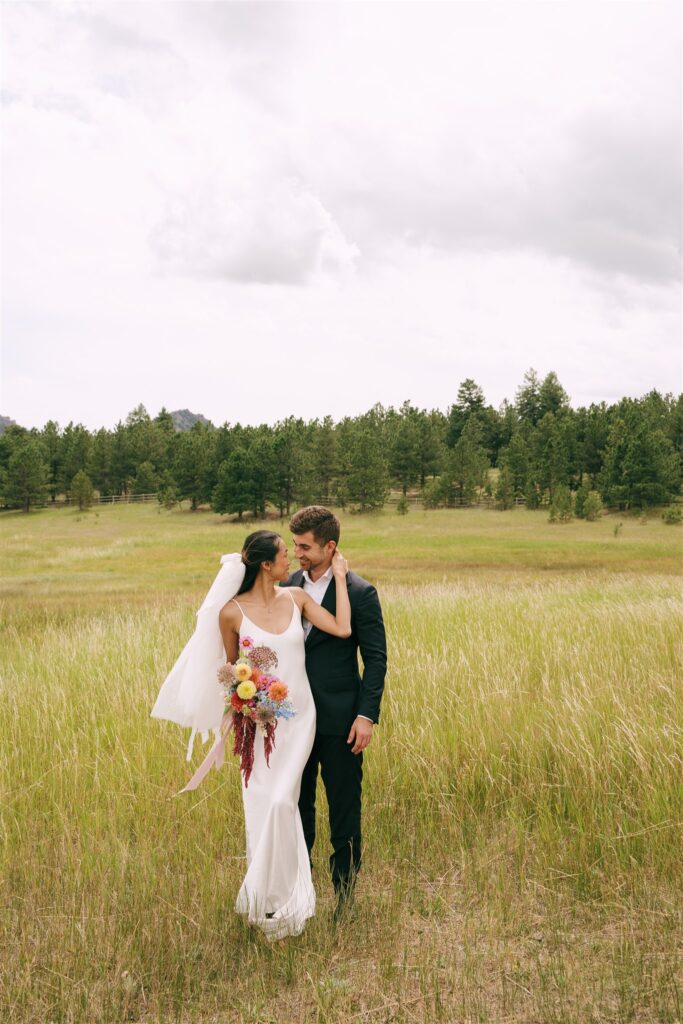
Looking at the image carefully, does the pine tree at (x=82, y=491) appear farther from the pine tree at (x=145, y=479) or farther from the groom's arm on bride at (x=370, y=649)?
the groom's arm on bride at (x=370, y=649)

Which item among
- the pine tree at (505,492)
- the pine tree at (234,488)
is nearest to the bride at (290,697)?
the pine tree at (234,488)

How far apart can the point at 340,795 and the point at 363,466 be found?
67547 mm

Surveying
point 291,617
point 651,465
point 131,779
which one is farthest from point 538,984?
point 651,465

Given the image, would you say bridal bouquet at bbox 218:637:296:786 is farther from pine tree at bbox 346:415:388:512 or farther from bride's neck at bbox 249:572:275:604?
pine tree at bbox 346:415:388:512

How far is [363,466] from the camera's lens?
71312 millimetres

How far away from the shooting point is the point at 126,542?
1912 inches

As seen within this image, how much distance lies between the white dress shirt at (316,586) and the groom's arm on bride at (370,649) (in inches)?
8.6

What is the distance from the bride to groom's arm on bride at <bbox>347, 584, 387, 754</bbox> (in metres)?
0.14

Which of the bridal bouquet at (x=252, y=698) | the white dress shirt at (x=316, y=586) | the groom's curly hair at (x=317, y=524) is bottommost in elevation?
the bridal bouquet at (x=252, y=698)

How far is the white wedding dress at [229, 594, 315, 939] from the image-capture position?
3762 millimetres

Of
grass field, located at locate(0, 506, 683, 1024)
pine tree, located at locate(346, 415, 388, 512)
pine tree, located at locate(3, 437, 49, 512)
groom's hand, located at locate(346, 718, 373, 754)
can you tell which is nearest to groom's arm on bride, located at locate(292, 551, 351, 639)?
groom's hand, located at locate(346, 718, 373, 754)

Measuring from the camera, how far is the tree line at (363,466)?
220ft

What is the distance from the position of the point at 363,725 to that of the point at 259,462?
217 feet

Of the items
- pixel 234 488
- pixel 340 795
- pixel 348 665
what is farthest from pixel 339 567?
pixel 234 488
